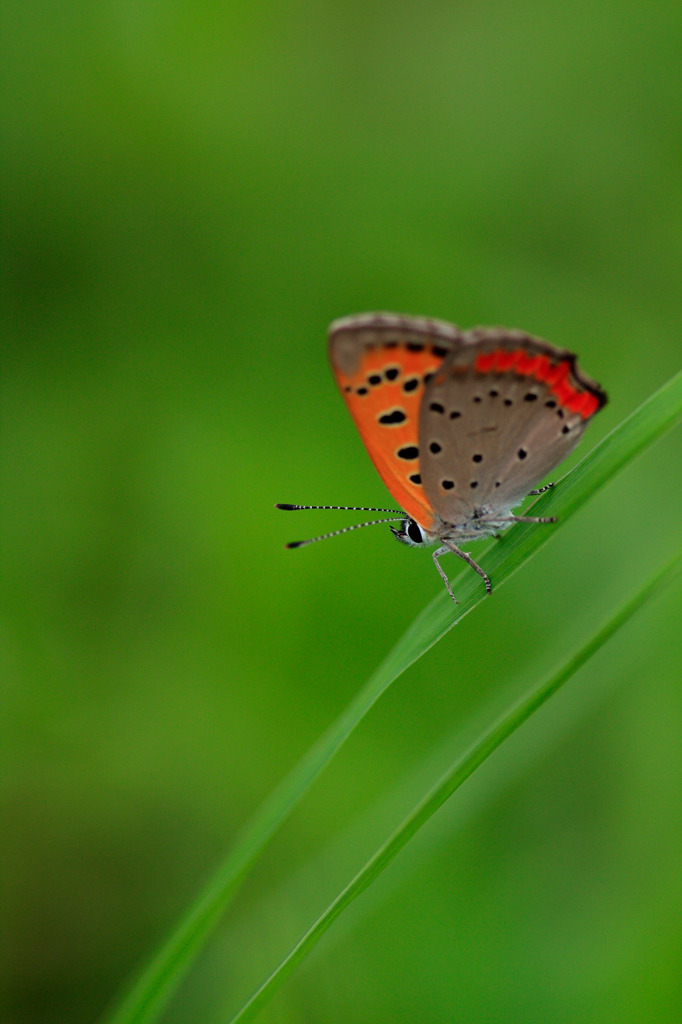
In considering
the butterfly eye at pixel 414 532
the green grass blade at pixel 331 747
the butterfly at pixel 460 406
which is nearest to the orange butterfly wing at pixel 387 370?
the butterfly at pixel 460 406

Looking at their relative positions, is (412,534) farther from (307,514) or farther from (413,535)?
(307,514)

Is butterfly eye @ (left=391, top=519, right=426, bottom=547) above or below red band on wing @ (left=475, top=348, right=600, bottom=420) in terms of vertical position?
below

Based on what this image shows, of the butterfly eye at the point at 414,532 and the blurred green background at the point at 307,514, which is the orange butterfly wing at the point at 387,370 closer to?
the butterfly eye at the point at 414,532

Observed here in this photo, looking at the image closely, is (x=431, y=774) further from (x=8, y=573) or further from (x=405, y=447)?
(x=8, y=573)

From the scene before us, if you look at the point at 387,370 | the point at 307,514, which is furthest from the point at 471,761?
the point at 307,514

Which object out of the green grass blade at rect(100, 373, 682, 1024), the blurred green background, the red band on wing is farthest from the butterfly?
the blurred green background

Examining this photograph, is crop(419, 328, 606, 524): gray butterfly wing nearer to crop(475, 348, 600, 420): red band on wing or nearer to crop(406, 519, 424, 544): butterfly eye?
crop(475, 348, 600, 420): red band on wing
